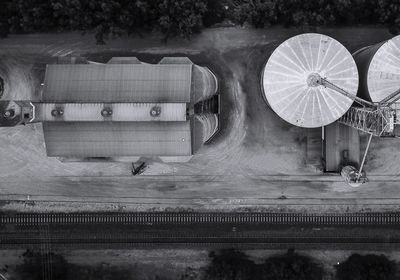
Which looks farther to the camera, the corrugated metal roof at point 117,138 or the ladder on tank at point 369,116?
the corrugated metal roof at point 117,138

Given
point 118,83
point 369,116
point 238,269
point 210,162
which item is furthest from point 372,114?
point 118,83

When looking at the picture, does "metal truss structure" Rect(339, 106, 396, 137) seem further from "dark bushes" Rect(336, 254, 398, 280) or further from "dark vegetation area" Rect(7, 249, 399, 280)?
"dark vegetation area" Rect(7, 249, 399, 280)

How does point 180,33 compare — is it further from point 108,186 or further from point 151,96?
point 108,186

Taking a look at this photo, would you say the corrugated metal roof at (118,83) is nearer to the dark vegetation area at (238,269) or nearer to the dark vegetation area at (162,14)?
the dark vegetation area at (162,14)

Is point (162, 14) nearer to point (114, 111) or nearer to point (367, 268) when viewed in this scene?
point (114, 111)

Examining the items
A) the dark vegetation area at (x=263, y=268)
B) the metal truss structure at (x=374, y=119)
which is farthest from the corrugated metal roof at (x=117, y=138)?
the metal truss structure at (x=374, y=119)

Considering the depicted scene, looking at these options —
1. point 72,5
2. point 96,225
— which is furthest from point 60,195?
point 72,5
